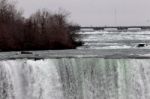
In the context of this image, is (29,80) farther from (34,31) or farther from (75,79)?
(34,31)

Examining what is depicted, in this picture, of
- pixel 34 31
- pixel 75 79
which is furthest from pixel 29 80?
pixel 34 31

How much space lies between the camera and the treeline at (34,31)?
42406 mm

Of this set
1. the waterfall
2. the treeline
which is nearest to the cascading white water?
the waterfall

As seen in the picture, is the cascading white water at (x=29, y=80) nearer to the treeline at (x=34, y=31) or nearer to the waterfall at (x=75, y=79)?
the waterfall at (x=75, y=79)

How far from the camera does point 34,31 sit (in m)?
47.0

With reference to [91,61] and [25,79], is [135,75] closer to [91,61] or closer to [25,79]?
[91,61]

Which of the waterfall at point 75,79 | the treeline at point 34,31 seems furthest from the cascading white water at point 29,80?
the treeline at point 34,31

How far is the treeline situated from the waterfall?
65.6ft

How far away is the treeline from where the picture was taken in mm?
42406

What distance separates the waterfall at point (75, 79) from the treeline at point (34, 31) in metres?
20.0

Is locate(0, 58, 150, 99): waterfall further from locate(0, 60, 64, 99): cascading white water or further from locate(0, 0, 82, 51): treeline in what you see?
locate(0, 0, 82, 51): treeline

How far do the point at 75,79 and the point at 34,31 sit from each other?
27603 millimetres

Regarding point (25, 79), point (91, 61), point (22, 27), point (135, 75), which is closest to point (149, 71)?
point (135, 75)

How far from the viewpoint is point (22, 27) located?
153ft
